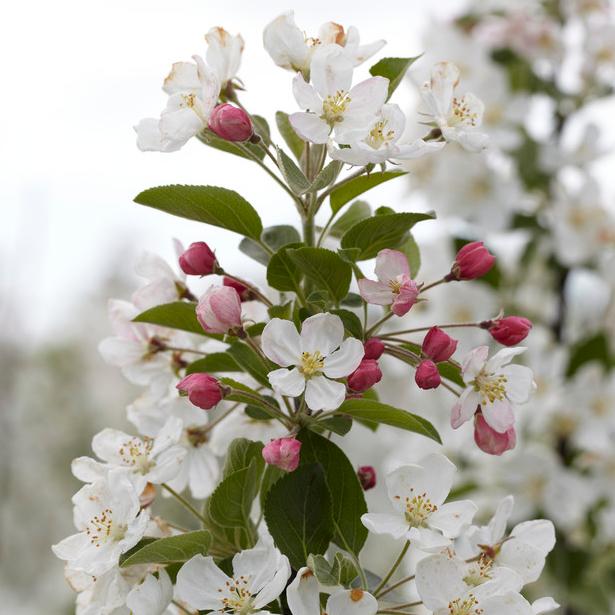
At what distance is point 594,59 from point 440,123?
1.50 meters

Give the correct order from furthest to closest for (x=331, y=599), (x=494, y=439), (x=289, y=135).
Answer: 1. (x=289, y=135)
2. (x=494, y=439)
3. (x=331, y=599)

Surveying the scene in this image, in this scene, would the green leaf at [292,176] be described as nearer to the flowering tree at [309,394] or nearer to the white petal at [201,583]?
the flowering tree at [309,394]

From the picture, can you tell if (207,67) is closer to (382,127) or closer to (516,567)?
(382,127)

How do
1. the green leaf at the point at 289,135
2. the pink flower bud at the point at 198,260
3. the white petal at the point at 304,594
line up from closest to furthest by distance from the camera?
the white petal at the point at 304,594, the pink flower bud at the point at 198,260, the green leaf at the point at 289,135

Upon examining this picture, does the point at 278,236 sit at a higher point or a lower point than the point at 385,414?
higher

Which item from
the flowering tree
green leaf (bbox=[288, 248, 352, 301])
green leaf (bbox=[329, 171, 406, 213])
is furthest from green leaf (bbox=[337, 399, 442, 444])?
green leaf (bbox=[329, 171, 406, 213])

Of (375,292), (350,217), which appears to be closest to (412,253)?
(350,217)

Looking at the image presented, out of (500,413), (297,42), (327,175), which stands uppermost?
(297,42)

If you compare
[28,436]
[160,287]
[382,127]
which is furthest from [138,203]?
[28,436]

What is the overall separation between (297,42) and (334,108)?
10 cm

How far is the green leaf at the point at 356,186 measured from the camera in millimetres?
887

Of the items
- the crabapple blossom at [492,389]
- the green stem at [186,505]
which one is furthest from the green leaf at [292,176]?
the green stem at [186,505]

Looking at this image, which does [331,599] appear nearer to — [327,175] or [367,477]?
[367,477]

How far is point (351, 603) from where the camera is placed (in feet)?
2.51
